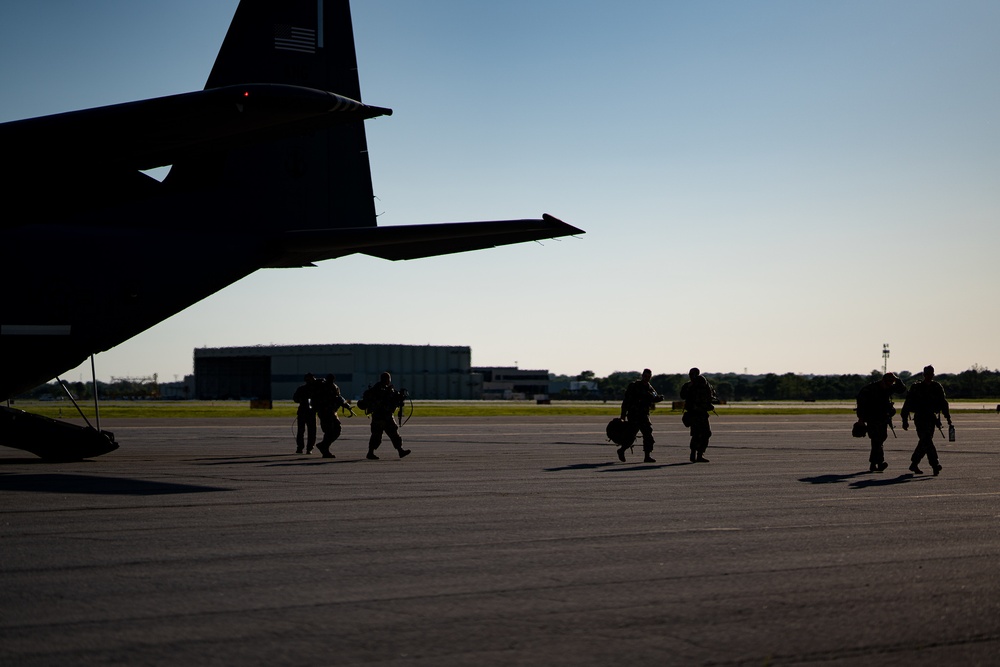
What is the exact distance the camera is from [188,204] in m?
19.8

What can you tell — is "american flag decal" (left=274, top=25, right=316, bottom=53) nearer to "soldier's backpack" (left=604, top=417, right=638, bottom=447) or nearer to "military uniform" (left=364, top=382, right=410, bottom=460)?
"military uniform" (left=364, top=382, right=410, bottom=460)

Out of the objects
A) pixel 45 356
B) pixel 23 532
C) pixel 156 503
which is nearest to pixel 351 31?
pixel 45 356

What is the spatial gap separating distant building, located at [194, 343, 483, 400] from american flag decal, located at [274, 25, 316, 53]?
289 feet

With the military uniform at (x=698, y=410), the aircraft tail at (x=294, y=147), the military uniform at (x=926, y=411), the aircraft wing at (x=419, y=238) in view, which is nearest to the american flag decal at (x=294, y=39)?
the aircraft tail at (x=294, y=147)

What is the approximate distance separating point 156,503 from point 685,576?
733cm

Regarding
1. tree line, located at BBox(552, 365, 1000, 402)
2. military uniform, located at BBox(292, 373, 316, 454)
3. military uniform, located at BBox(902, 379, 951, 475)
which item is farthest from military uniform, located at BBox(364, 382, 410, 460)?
tree line, located at BBox(552, 365, 1000, 402)

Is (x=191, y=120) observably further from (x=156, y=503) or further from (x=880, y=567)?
(x=880, y=567)

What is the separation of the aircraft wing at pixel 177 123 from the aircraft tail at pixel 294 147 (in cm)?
615

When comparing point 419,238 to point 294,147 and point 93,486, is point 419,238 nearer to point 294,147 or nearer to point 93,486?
point 294,147

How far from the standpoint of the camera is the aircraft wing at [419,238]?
17125 mm

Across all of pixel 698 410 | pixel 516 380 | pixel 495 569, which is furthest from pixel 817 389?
pixel 495 569

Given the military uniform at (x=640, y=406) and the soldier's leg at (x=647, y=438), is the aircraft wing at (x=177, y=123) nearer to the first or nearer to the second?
the military uniform at (x=640, y=406)

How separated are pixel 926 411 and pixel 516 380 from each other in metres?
141

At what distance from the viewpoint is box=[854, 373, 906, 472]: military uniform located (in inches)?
765
